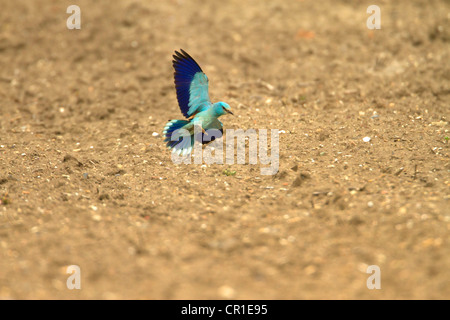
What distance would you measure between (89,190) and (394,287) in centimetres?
247

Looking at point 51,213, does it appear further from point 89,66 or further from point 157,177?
point 89,66

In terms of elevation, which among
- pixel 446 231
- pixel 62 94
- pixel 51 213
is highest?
pixel 62 94

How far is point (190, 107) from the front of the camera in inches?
169

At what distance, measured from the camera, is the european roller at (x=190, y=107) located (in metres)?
4.16

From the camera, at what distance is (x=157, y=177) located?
4.11 m

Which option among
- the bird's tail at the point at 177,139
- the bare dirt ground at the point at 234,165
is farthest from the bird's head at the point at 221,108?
the bare dirt ground at the point at 234,165

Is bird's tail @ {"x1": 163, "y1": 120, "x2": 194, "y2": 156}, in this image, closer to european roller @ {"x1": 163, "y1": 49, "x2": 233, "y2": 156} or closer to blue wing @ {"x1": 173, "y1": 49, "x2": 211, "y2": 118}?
european roller @ {"x1": 163, "y1": 49, "x2": 233, "y2": 156}

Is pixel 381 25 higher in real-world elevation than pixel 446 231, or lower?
higher

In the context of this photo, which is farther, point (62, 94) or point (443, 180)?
point (62, 94)

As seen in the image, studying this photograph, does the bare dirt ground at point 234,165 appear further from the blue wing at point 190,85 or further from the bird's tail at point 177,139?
the blue wing at point 190,85

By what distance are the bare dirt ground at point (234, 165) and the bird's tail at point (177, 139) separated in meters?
0.19

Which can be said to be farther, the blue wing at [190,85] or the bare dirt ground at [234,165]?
the blue wing at [190,85]

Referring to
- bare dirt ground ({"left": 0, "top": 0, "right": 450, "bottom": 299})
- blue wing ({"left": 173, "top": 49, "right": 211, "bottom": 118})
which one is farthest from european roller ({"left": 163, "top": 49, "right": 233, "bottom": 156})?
bare dirt ground ({"left": 0, "top": 0, "right": 450, "bottom": 299})
